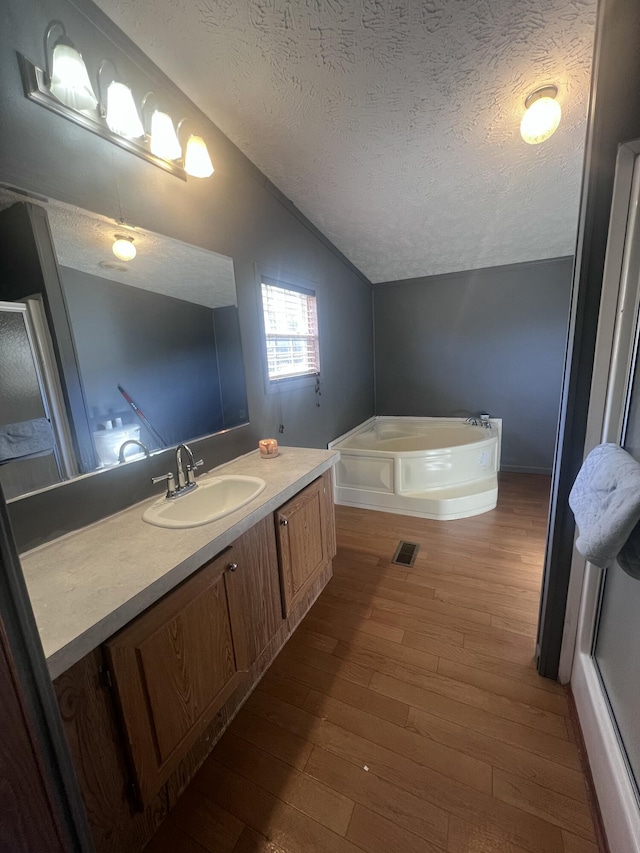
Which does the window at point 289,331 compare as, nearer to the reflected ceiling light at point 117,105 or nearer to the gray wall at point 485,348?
the reflected ceiling light at point 117,105

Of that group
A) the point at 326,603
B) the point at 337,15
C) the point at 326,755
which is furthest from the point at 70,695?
the point at 337,15

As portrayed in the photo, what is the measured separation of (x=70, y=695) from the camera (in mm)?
774

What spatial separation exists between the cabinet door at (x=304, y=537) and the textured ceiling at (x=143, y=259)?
3.88 ft

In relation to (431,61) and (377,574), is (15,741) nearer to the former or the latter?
(377,574)

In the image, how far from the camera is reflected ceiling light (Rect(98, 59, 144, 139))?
1.27 m

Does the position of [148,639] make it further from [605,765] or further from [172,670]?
[605,765]

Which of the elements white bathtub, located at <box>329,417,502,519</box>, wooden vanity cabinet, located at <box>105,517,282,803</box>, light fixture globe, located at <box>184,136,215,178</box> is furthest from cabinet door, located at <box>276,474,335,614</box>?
light fixture globe, located at <box>184,136,215,178</box>

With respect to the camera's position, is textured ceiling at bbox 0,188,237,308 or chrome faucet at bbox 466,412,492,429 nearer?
textured ceiling at bbox 0,188,237,308

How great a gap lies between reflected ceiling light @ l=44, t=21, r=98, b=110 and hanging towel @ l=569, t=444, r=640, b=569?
2.10 m

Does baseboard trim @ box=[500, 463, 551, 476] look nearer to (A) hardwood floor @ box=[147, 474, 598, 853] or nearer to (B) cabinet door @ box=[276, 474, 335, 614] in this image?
(A) hardwood floor @ box=[147, 474, 598, 853]

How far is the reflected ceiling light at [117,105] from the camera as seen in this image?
4.18ft

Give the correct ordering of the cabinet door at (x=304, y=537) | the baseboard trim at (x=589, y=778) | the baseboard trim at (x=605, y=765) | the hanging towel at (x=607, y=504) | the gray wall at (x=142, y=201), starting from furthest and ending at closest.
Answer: the cabinet door at (x=304, y=537), the gray wall at (x=142, y=201), the baseboard trim at (x=589, y=778), the baseboard trim at (x=605, y=765), the hanging towel at (x=607, y=504)

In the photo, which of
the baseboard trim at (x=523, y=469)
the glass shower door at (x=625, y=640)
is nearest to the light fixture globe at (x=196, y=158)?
the glass shower door at (x=625, y=640)

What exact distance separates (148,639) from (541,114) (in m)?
2.55
